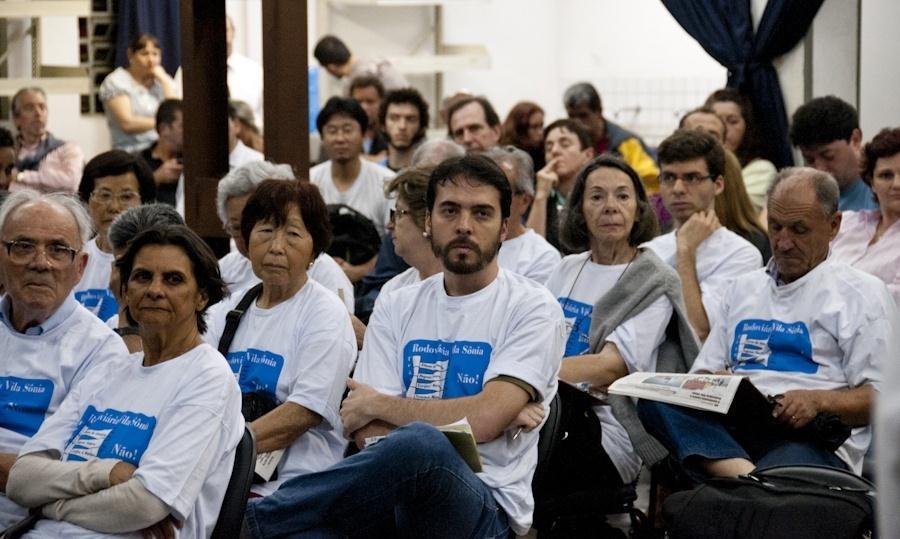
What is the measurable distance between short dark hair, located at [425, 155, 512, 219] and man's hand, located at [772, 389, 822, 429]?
2.78 ft

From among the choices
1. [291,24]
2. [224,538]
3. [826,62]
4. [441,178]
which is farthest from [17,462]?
[826,62]

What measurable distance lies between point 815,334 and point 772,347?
0.13m

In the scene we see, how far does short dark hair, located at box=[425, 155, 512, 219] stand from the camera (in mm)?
3258

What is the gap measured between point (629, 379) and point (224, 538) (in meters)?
1.20

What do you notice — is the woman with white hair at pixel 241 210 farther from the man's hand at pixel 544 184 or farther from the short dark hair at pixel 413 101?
the short dark hair at pixel 413 101

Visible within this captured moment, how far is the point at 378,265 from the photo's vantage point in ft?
15.8

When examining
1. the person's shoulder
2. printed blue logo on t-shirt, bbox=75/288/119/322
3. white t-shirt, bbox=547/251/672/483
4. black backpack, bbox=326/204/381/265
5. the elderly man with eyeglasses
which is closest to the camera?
white t-shirt, bbox=547/251/672/483

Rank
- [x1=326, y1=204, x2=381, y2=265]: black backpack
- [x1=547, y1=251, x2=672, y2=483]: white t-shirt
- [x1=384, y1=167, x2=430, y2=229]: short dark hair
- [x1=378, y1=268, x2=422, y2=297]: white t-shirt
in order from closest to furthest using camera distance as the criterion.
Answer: [x1=547, y1=251, x2=672, y2=483]: white t-shirt → [x1=384, y1=167, x2=430, y2=229]: short dark hair → [x1=378, y1=268, x2=422, y2=297]: white t-shirt → [x1=326, y1=204, x2=381, y2=265]: black backpack

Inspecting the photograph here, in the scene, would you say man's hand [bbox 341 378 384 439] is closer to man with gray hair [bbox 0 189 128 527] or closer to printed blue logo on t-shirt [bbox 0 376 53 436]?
man with gray hair [bbox 0 189 128 527]

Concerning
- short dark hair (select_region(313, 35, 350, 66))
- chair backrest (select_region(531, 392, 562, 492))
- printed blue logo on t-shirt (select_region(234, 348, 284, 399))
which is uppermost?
short dark hair (select_region(313, 35, 350, 66))

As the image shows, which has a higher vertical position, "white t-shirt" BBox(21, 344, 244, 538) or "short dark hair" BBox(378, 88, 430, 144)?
"short dark hair" BBox(378, 88, 430, 144)

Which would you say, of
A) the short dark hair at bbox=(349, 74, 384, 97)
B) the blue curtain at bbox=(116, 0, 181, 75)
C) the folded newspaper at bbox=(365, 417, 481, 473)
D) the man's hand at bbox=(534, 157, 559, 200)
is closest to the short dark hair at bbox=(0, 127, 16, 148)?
the short dark hair at bbox=(349, 74, 384, 97)

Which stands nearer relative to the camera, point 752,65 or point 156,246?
point 156,246

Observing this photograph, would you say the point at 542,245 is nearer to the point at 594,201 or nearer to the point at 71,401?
the point at 594,201
